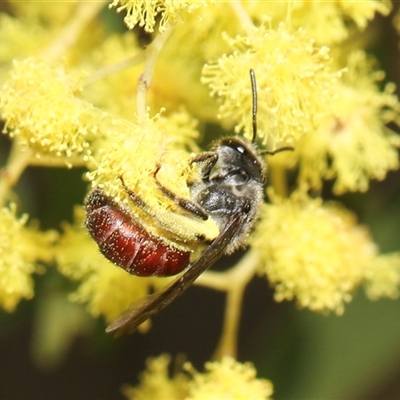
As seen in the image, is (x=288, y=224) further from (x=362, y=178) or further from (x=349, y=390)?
(x=349, y=390)

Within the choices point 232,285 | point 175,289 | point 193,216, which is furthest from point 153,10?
point 232,285

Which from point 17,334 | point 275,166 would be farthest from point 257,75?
point 17,334

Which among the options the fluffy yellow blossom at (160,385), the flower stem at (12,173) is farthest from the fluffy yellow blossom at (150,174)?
the fluffy yellow blossom at (160,385)

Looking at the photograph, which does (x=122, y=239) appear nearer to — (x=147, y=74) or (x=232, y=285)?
(x=147, y=74)

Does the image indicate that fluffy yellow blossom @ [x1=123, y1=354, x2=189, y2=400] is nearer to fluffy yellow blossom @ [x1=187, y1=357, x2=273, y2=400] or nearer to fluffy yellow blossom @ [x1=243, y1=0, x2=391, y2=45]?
fluffy yellow blossom @ [x1=187, y1=357, x2=273, y2=400]

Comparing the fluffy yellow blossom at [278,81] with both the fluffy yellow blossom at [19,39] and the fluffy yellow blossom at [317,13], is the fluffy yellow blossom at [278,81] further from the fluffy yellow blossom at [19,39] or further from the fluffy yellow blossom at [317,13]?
the fluffy yellow blossom at [19,39]

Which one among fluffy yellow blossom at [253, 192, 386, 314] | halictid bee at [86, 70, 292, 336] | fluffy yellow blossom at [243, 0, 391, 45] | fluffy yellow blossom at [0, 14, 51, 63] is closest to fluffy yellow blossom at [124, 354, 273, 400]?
fluffy yellow blossom at [253, 192, 386, 314]
